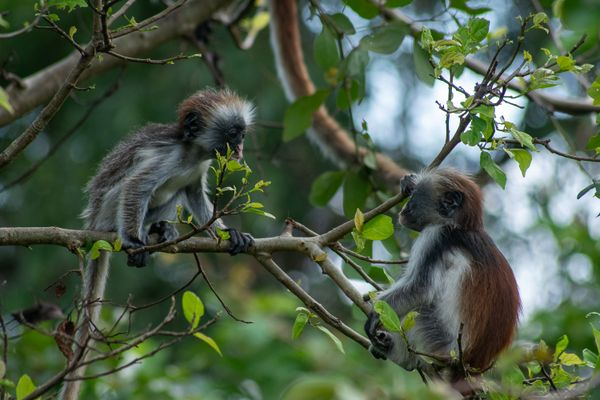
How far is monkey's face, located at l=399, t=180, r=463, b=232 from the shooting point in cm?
455

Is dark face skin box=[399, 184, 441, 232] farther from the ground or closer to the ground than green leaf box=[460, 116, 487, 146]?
closer to the ground

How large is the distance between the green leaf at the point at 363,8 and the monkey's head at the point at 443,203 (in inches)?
39.1

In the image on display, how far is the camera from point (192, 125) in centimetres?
501

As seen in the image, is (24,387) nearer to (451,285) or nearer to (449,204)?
(451,285)

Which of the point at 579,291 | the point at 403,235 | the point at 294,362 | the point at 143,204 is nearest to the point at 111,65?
the point at 143,204

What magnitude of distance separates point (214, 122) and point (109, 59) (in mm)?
782

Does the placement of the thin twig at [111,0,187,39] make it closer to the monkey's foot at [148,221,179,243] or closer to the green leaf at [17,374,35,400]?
the green leaf at [17,374,35,400]

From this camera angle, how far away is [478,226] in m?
4.54

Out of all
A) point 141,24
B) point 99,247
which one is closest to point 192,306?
point 99,247

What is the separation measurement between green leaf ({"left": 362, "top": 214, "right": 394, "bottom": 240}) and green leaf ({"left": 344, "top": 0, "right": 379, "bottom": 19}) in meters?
1.55

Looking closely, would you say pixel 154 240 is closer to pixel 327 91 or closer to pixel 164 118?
pixel 327 91

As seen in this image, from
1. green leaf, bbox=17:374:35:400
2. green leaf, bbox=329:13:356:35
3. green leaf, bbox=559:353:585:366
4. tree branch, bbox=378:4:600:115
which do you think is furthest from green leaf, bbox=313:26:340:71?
green leaf, bbox=17:374:35:400

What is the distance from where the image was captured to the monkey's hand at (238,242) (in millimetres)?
3861

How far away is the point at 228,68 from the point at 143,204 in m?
6.84
